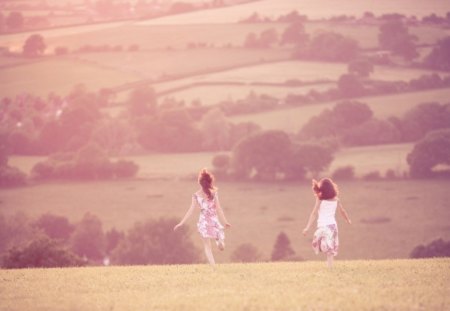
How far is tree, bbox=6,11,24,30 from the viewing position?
358ft

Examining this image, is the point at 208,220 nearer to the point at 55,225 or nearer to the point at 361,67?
the point at 55,225

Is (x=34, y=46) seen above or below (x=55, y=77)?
above

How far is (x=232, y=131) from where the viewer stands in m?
105

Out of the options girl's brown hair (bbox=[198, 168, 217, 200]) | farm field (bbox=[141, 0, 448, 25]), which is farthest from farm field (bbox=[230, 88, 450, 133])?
girl's brown hair (bbox=[198, 168, 217, 200])

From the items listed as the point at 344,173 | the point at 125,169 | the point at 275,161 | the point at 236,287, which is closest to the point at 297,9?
the point at 275,161

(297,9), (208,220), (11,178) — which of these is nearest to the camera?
(208,220)

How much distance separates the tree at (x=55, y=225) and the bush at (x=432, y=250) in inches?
1294

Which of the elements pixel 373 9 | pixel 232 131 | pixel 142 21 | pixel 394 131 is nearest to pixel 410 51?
pixel 373 9

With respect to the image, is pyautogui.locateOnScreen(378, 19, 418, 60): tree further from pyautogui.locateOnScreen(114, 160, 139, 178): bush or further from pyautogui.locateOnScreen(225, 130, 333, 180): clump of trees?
pyautogui.locateOnScreen(114, 160, 139, 178): bush

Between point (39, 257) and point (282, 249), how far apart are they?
103 ft

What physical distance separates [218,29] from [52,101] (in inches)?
1083

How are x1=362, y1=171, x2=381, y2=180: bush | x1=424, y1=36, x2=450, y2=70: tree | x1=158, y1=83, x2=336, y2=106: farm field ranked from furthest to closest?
1. x1=158, y1=83, x2=336, y2=106: farm field
2. x1=424, y1=36, x2=450, y2=70: tree
3. x1=362, y1=171, x2=381, y2=180: bush

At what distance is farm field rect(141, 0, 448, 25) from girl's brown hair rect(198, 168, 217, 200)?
4036 inches

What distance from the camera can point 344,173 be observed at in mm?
87938
